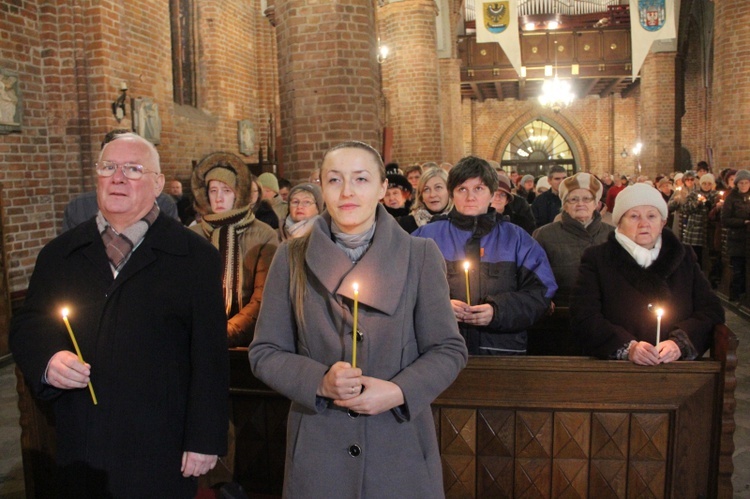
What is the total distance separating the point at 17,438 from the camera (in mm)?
4715

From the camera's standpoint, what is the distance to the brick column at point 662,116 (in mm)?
20109

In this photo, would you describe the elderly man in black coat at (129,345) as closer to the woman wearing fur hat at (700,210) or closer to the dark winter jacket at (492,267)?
the dark winter jacket at (492,267)

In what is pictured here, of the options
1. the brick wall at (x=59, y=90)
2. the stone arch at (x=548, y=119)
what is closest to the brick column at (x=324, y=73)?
the brick wall at (x=59, y=90)

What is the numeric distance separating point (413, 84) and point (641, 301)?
10968 millimetres

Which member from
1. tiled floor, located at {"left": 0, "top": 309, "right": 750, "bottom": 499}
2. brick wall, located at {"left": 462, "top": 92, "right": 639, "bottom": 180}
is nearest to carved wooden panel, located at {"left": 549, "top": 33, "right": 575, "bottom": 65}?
Answer: brick wall, located at {"left": 462, "top": 92, "right": 639, "bottom": 180}

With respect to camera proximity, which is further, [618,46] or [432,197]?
[618,46]

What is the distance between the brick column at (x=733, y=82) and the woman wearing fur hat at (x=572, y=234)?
9649 mm

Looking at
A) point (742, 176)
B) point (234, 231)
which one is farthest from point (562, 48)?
point (234, 231)

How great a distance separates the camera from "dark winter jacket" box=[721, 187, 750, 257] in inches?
328

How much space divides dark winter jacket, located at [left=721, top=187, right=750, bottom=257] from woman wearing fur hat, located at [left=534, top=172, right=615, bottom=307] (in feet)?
15.7

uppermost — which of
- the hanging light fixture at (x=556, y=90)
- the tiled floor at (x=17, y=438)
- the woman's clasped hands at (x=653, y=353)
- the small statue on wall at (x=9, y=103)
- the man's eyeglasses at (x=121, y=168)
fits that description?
the hanging light fixture at (x=556, y=90)

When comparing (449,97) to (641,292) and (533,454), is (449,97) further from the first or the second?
(533,454)

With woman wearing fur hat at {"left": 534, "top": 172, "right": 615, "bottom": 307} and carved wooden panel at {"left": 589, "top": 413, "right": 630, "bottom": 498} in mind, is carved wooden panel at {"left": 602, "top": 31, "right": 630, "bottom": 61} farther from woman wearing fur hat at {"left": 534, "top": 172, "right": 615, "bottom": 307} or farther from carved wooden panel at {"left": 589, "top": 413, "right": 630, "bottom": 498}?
carved wooden panel at {"left": 589, "top": 413, "right": 630, "bottom": 498}

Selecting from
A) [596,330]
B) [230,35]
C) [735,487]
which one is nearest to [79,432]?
[596,330]
